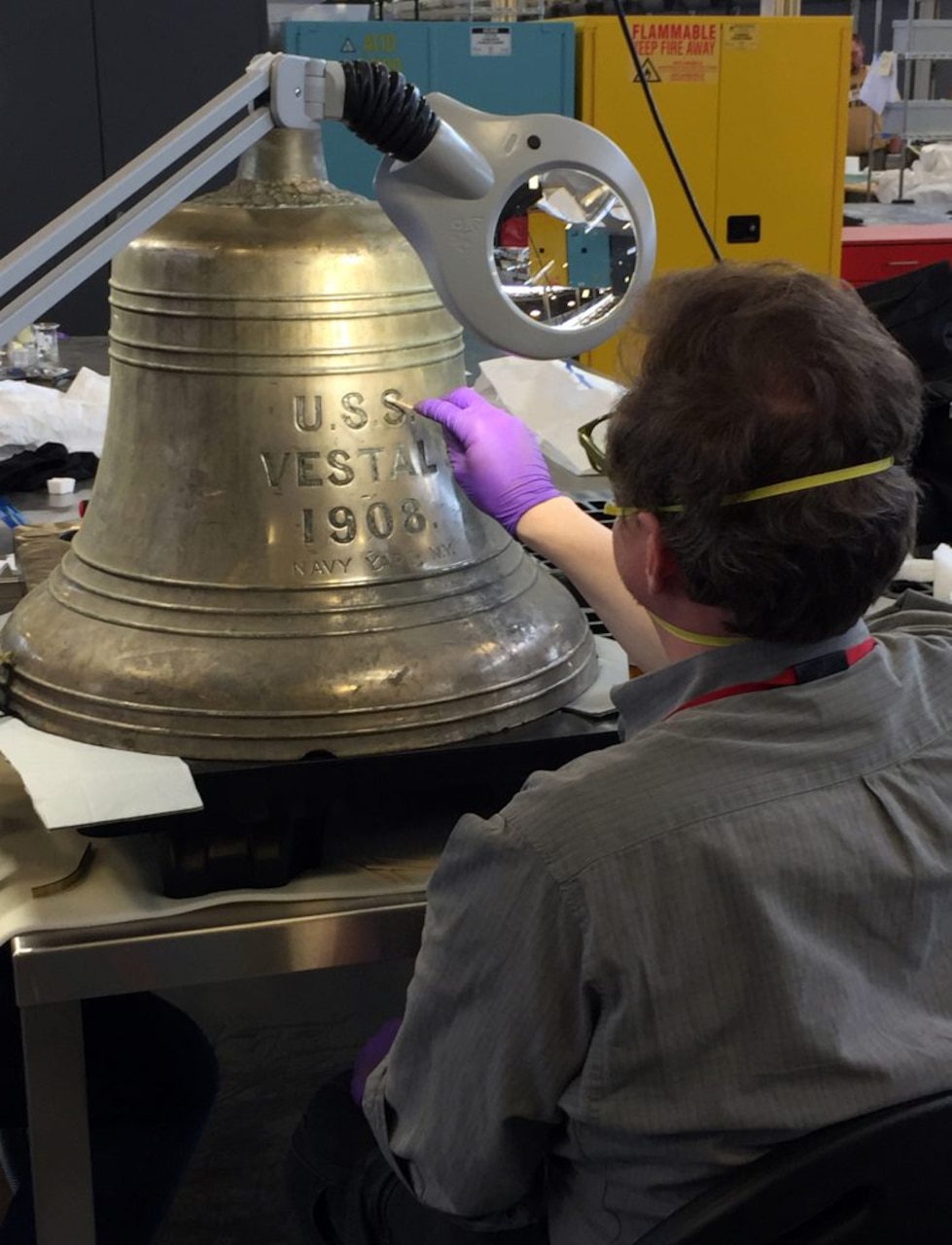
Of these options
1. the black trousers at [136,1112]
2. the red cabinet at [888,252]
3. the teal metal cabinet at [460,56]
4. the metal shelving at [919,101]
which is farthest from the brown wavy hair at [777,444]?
the metal shelving at [919,101]

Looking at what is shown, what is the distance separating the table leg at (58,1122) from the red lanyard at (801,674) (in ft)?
1.66

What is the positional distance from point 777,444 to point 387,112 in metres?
0.37

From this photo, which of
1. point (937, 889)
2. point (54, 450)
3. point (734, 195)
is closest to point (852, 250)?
point (734, 195)

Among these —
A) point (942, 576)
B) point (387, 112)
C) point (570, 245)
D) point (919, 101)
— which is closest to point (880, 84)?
point (919, 101)

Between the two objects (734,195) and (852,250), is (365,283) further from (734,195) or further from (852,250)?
(852,250)

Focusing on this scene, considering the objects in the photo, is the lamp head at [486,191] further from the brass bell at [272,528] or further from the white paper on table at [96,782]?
the white paper on table at [96,782]

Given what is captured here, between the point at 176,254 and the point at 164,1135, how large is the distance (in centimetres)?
81

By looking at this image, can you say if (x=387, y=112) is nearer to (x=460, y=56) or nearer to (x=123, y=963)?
(x=123, y=963)

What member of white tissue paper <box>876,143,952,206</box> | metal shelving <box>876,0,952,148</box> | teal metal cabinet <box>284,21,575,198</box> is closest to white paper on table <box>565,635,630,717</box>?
teal metal cabinet <box>284,21,575,198</box>

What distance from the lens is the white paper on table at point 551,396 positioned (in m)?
1.96

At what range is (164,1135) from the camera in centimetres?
137

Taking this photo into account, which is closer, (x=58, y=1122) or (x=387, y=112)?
(x=387, y=112)

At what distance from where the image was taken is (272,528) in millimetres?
1078

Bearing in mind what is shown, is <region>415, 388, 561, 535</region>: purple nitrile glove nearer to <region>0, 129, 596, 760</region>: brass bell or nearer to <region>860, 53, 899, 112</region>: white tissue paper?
<region>0, 129, 596, 760</region>: brass bell
